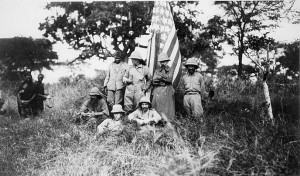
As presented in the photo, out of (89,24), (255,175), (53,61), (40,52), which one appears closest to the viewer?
(255,175)

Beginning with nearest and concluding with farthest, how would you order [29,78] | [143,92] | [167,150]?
[167,150] < [143,92] < [29,78]

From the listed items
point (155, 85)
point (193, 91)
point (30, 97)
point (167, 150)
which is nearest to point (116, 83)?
point (155, 85)

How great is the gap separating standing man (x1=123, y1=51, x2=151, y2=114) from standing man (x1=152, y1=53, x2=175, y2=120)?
1.45 ft

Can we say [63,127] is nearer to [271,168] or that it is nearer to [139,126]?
[139,126]

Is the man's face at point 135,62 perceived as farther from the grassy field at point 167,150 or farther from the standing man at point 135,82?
the grassy field at point 167,150

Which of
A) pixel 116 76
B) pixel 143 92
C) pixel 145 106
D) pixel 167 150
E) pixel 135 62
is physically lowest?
pixel 167 150

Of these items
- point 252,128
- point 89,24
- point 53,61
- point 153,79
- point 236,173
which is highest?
point 89,24

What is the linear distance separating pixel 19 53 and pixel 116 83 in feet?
67.6

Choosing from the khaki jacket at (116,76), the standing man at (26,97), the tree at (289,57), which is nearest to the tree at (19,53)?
the standing man at (26,97)

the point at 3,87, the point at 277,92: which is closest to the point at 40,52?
the point at 3,87

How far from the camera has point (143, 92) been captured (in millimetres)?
7398

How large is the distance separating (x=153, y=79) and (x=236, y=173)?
12.4 feet

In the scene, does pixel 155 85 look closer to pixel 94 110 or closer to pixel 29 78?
pixel 94 110

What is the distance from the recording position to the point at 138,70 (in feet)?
25.2
